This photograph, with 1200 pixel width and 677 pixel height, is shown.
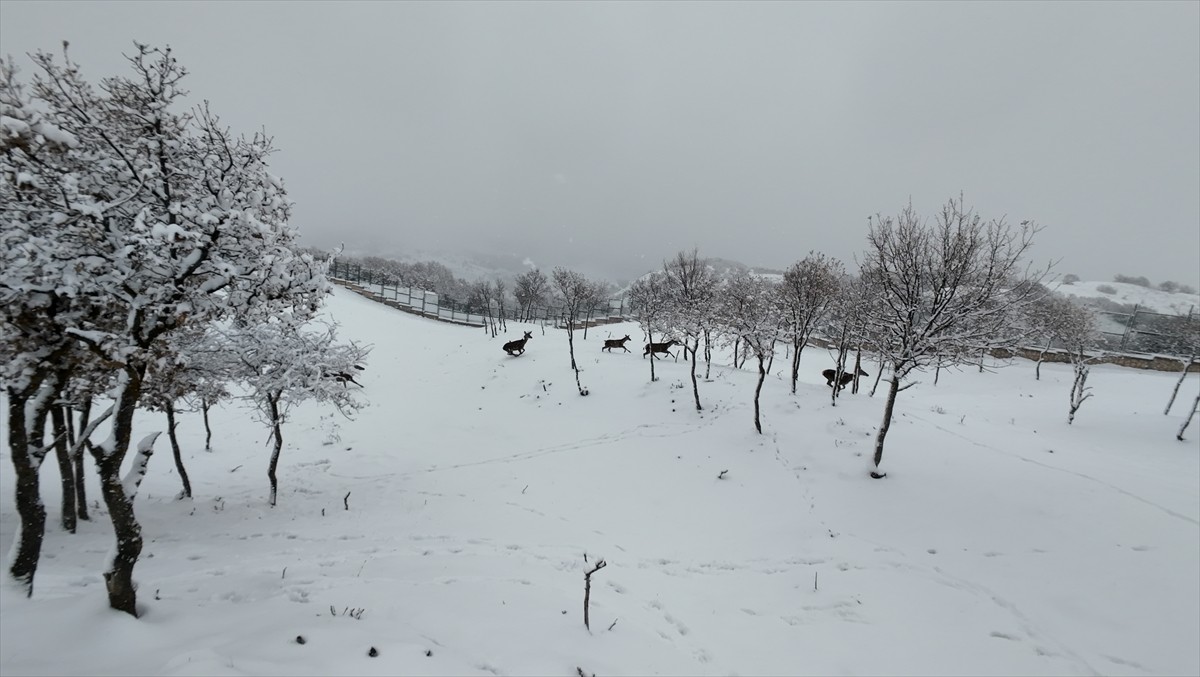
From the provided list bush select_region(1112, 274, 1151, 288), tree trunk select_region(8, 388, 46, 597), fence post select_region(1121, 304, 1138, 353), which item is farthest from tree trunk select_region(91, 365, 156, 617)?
bush select_region(1112, 274, 1151, 288)

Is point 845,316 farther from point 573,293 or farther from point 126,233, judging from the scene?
point 126,233

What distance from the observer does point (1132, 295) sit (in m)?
50.1

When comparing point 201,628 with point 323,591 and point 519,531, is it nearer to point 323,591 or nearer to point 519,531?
point 323,591

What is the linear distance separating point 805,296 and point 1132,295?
63.0 m

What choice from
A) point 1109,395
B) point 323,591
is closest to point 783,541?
point 323,591

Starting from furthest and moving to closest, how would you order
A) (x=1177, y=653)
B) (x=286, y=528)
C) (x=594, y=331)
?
(x=594, y=331) → (x=286, y=528) → (x=1177, y=653)

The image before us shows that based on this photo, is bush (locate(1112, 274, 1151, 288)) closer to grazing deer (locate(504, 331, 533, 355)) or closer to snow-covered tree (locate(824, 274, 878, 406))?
snow-covered tree (locate(824, 274, 878, 406))

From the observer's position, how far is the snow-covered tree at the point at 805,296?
1870 cm

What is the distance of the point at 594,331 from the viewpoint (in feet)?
143

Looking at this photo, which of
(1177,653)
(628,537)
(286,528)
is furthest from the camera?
(628,537)

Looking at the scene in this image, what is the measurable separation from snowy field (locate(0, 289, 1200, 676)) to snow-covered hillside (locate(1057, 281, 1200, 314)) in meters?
36.8

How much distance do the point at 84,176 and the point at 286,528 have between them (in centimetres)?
932

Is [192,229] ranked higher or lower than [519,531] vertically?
higher

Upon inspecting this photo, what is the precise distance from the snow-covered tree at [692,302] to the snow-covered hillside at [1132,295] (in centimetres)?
3952
